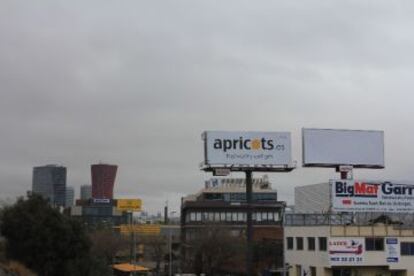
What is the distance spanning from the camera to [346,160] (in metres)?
79.9

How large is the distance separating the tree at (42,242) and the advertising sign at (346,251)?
35.5 meters

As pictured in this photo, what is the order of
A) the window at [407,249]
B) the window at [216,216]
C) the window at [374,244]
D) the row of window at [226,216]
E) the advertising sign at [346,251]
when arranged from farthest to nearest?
the window at [216,216], the row of window at [226,216], the window at [407,249], the window at [374,244], the advertising sign at [346,251]

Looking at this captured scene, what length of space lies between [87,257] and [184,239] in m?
82.2

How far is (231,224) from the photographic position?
131 m

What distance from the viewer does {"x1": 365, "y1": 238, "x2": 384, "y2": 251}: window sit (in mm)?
76688

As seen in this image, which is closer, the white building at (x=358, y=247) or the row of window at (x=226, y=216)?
the white building at (x=358, y=247)

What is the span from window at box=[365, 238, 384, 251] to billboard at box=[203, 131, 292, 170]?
1201cm

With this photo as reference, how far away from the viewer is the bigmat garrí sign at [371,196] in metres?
76.9

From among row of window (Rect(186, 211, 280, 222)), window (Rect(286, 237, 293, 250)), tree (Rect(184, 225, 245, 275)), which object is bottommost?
tree (Rect(184, 225, 245, 275))

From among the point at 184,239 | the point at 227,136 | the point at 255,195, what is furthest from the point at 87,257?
the point at 255,195

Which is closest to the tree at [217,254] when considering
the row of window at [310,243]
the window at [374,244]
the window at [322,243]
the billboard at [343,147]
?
the row of window at [310,243]

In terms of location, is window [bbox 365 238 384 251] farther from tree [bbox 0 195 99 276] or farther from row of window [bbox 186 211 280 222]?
row of window [bbox 186 211 280 222]

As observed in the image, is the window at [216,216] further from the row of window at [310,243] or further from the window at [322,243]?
the window at [322,243]

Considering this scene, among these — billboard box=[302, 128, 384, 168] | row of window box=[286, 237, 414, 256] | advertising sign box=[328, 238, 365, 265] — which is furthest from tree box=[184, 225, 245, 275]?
billboard box=[302, 128, 384, 168]
